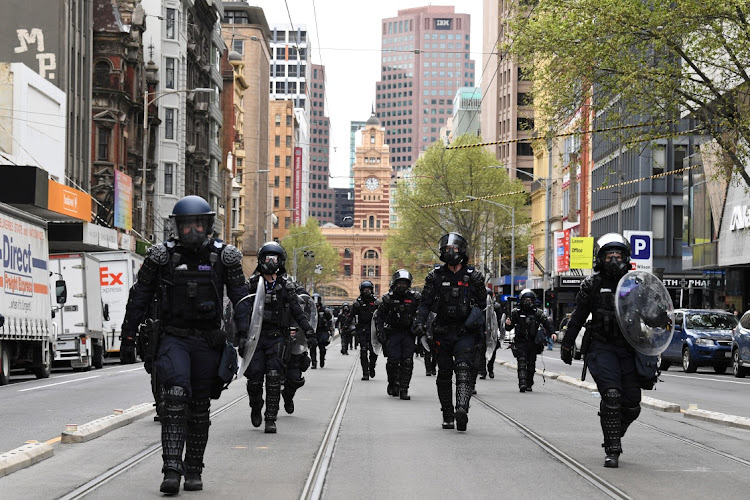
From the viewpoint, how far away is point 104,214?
54.6 m

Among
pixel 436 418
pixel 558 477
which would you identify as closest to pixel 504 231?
pixel 436 418

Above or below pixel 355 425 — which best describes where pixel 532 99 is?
above

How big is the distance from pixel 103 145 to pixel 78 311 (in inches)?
1092

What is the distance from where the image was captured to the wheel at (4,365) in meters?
23.5

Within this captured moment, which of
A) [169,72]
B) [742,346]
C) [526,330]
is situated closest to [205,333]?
[526,330]

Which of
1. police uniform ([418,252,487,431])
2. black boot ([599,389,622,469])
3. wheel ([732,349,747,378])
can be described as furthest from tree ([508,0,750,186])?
black boot ([599,389,622,469])

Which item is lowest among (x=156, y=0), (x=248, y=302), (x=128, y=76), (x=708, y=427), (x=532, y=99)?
(x=708, y=427)

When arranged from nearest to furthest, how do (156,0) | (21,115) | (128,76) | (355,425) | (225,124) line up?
(355,425), (21,115), (128,76), (156,0), (225,124)

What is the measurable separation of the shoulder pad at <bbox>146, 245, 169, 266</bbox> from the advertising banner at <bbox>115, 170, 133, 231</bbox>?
151 feet

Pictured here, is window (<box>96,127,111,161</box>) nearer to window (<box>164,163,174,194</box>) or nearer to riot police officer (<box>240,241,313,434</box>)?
window (<box>164,163,174,194</box>)

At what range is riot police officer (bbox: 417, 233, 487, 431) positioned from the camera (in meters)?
12.3

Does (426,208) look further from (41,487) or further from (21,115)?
(41,487)

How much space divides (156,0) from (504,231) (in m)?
32.1

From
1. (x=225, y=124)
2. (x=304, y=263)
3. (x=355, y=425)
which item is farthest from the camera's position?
(x=304, y=263)
